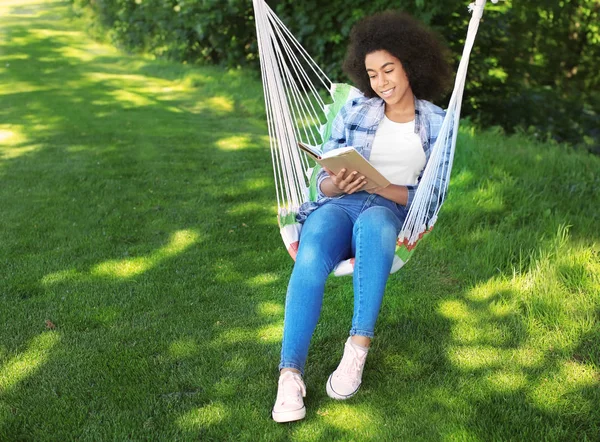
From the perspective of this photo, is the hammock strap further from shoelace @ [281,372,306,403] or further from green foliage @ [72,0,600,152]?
green foliage @ [72,0,600,152]

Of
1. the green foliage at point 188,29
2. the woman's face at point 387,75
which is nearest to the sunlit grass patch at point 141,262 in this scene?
the woman's face at point 387,75

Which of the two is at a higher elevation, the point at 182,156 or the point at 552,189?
the point at 552,189

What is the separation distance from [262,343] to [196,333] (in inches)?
8.0

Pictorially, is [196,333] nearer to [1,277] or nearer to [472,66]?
[1,277]

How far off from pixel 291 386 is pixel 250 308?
677mm

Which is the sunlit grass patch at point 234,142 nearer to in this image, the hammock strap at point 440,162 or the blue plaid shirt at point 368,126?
the blue plaid shirt at point 368,126

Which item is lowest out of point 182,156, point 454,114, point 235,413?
point 182,156

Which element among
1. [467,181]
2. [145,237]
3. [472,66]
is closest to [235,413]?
[145,237]

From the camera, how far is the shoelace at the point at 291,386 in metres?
1.77

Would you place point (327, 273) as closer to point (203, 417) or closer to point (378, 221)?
A: point (378, 221)

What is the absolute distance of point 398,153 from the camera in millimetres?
2078

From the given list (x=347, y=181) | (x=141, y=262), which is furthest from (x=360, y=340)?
(x=141, y=262)

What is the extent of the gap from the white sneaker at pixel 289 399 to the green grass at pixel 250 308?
1.4 inches

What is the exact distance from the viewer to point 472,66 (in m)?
6.45
